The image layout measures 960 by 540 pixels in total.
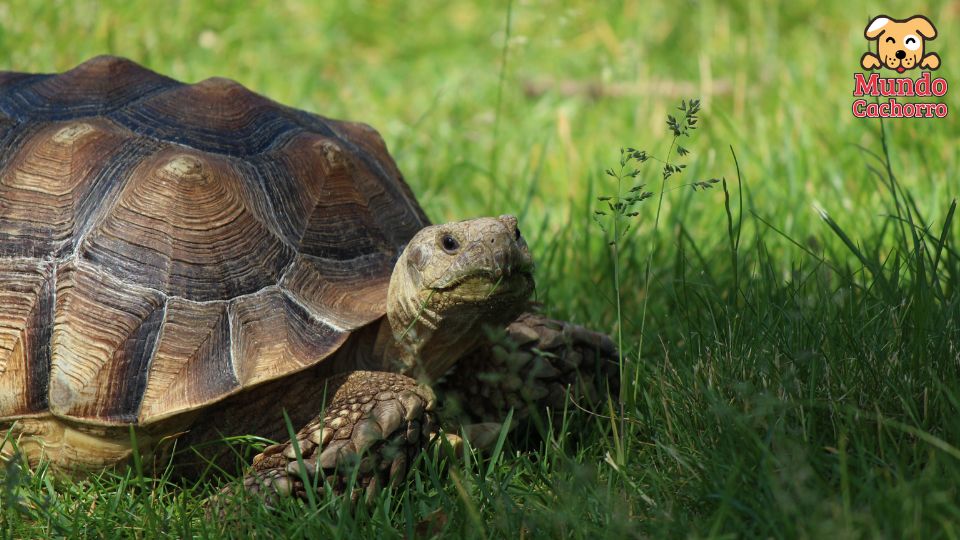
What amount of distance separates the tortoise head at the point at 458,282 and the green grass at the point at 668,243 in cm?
37

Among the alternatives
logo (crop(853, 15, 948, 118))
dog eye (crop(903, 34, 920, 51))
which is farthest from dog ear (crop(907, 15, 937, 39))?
dog eye (crop(903, 34, 920, 51))

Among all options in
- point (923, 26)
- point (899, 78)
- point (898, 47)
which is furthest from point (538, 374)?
point (923, 26)

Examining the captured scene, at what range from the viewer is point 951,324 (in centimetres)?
258

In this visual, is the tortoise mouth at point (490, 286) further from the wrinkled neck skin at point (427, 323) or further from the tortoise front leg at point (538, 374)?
the tortoise front leg at point (538, 374)

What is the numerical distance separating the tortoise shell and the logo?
2.95 m

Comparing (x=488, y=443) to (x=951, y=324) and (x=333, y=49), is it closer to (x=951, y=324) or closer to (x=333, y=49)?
(x=951, y=324)

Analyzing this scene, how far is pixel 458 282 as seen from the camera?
2711 millimetres

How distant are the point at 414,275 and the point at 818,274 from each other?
1252 millimetres

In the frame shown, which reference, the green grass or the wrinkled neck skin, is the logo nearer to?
the green grass

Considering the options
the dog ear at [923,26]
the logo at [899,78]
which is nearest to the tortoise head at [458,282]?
the logo at [899,78]

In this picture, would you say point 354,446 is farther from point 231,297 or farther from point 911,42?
point 911,42

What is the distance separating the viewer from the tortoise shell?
2750mm

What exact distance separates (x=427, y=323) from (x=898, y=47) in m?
3.40

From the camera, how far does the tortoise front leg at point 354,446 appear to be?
8.52 feet
